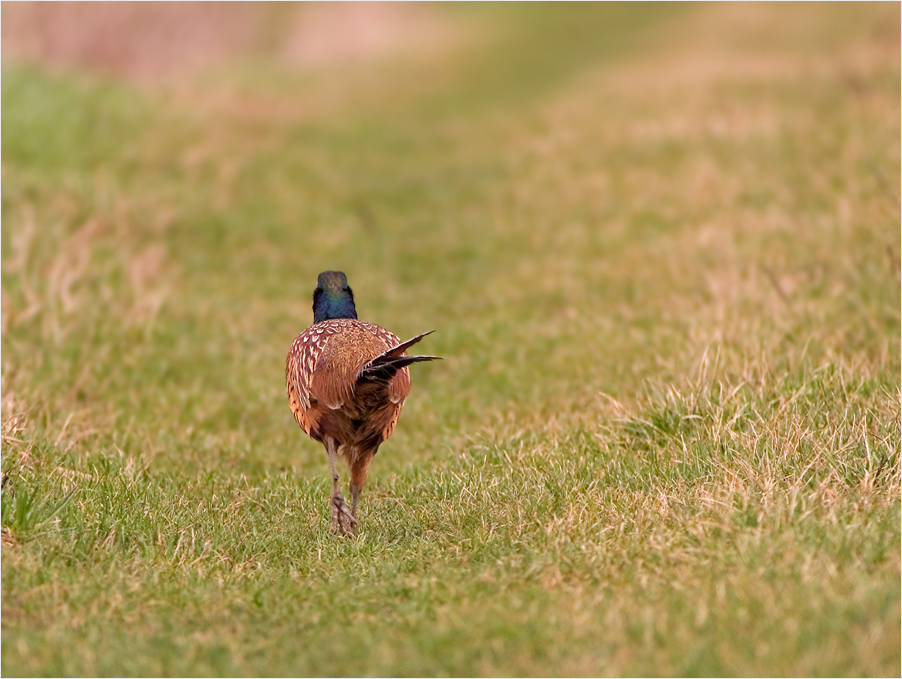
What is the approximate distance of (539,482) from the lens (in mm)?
5441

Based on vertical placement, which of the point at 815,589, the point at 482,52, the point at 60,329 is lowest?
the point at 815,589

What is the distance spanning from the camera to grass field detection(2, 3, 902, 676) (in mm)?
3979

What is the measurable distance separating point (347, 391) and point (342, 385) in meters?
0.04

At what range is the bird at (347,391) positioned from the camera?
5.21m

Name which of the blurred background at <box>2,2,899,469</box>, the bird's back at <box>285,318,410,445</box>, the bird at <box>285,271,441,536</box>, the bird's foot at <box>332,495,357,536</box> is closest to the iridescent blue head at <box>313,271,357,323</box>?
the bird at <box>285,271,441,536</box>

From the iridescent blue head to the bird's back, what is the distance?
343 mm

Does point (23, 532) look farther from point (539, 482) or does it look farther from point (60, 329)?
point (60, 329)

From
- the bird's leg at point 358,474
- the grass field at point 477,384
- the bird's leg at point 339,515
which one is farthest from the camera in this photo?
the bird's leg at point 358,474

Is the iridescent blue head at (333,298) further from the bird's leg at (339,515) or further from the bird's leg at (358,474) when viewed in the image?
the bird's leg at (339,515)

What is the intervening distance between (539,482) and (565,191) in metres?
7.88

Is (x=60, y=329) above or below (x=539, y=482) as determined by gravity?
above

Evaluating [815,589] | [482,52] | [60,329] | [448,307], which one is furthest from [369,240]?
[482,52]

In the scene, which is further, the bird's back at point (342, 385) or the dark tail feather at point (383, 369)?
the bird's back at point (342, 385)

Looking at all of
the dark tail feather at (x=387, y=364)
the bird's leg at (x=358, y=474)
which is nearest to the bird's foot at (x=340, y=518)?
the bird's leg at (x=358, y=474)
